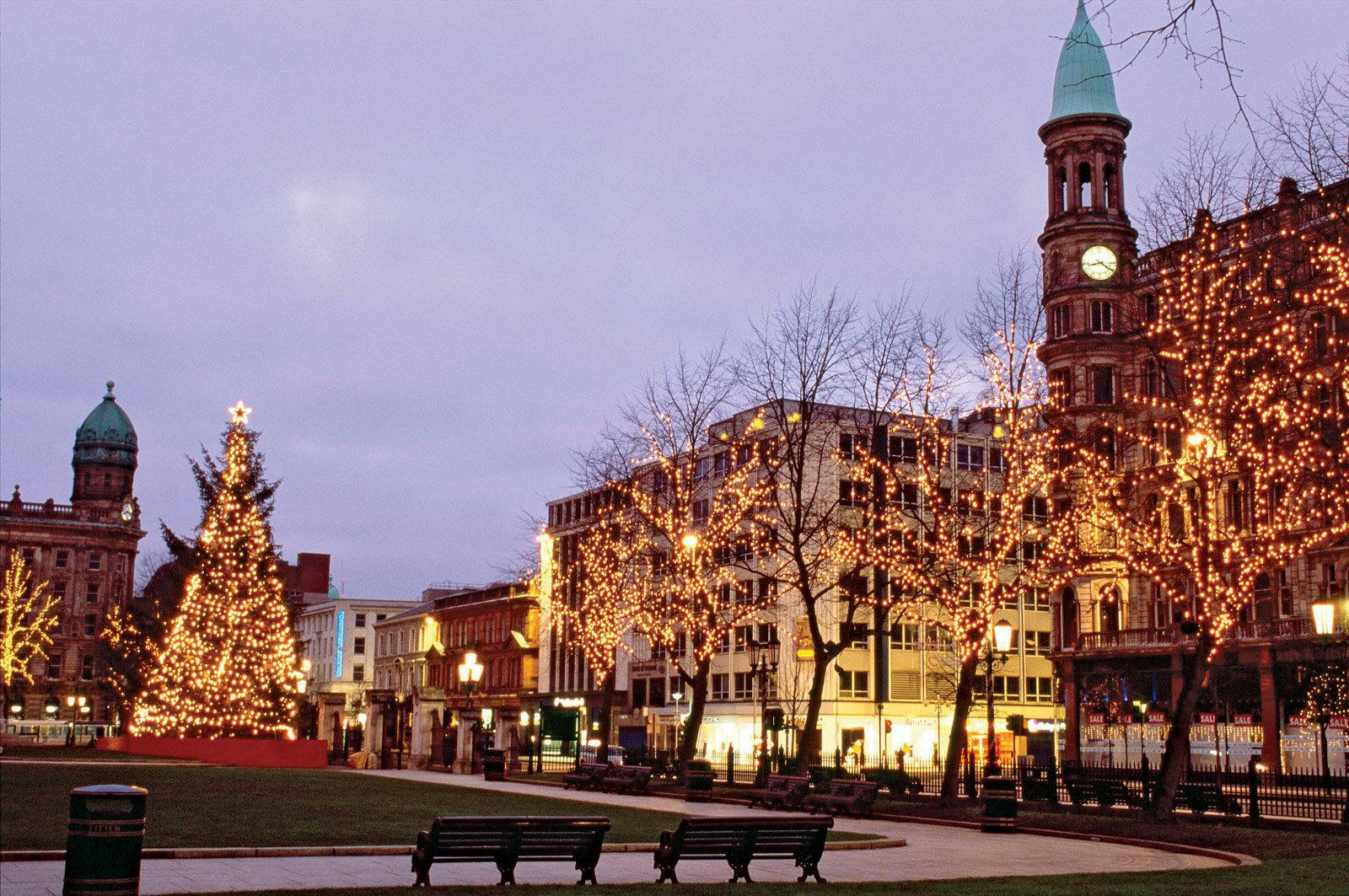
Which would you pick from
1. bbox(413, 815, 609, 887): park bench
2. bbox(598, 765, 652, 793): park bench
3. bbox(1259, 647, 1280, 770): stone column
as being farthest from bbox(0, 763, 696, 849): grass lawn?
bbox(1259, 647, 1280, 770): stone column

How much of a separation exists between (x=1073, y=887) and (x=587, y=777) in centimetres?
2799

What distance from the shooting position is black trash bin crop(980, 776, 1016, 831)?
27625 millimetres

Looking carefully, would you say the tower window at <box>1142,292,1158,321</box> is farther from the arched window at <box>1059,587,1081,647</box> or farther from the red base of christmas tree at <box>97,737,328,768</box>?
the red base of christmas tree at <box>97,737,328,768</box>

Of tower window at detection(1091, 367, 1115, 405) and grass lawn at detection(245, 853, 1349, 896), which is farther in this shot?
tower window at detection(1091, 367, 1115, 405)

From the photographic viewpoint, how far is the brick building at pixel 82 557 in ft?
439

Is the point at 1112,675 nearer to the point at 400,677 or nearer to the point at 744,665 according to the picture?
the point at 744,665

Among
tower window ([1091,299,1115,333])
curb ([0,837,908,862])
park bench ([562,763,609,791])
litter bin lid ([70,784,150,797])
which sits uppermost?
tower window ([1091,299,1115,333])

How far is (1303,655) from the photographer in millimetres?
57938

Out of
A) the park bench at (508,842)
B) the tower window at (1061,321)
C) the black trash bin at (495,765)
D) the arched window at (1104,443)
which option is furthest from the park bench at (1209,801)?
the tower window at (1061,321)

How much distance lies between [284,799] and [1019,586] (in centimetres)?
1857

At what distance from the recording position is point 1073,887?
15.9 meters

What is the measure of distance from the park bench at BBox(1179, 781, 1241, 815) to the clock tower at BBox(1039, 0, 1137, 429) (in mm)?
38556

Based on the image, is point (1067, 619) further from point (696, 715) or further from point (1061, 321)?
point (696, 715)

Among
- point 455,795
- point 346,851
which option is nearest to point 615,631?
point 455,795
